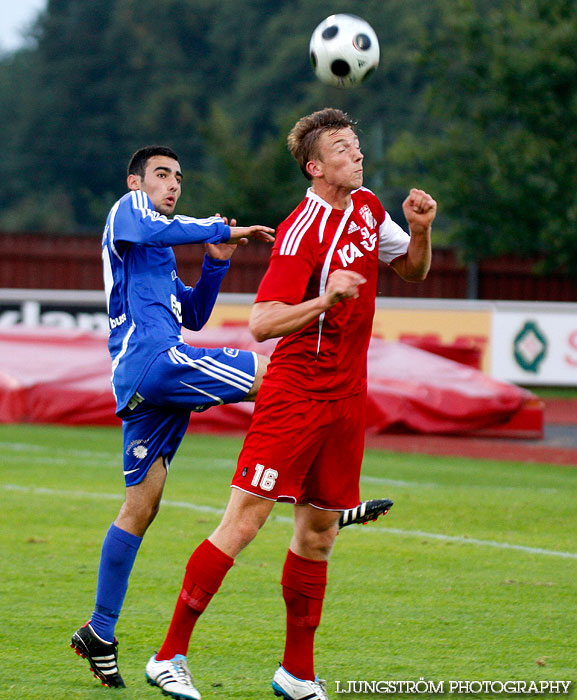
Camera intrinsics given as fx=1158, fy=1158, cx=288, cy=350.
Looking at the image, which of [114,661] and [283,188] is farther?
[283,188]

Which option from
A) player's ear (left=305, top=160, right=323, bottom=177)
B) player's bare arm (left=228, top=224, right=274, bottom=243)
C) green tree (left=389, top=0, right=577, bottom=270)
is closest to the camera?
player's ear (left=305, top=160, right=323, bottom=177)

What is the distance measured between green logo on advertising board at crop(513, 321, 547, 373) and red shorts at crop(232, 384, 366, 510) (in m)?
15.1

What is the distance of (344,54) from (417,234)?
1.47 meters

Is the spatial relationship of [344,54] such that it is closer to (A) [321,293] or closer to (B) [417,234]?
(B) [417,234]

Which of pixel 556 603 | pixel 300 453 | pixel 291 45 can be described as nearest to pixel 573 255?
pixel 556 603

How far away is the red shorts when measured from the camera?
4.58 m

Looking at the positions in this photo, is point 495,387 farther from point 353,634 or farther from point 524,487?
point 353,634

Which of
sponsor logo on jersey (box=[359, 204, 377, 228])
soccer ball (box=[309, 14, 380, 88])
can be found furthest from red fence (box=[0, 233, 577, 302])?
sponsor logo on jersey (box=[359, 204, 377, 228])

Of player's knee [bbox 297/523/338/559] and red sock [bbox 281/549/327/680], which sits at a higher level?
player's knee [bbox 297/523/338/559]

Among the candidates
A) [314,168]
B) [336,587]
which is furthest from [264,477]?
[336,587]

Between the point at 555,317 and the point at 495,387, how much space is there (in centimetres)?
478

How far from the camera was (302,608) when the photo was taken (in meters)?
4.72

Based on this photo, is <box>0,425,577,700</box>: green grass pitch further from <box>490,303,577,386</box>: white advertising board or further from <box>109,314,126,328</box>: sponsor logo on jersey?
<box>490,303,577,386</box>: white advertising board

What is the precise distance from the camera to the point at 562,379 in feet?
63.6
